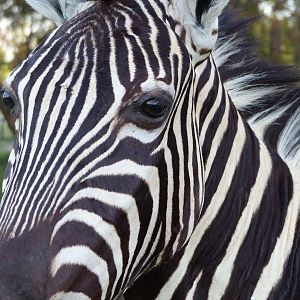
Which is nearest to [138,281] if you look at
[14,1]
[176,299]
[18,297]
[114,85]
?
[176,299]

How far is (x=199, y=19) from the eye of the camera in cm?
284

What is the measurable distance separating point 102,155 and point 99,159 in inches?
0.8

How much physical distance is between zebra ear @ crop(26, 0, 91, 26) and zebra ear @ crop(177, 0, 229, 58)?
20.7 inches

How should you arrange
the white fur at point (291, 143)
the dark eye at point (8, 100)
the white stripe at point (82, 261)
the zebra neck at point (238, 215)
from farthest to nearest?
the white fur at point (291, 143)
the zebra neck at point (238, 215)
the dark eye at point (8, 100)
the white stripe at point (82, 261)

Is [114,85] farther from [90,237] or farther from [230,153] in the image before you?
[230,153]

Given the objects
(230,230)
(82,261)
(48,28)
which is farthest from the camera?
(48,28)

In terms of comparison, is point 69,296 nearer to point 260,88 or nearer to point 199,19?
point 199,19

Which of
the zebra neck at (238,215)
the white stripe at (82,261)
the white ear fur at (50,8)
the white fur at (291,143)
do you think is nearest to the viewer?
the white stripe at (82,261)

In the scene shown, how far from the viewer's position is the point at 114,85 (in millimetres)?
2482

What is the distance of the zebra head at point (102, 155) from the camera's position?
235cm

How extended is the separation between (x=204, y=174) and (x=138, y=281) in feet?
1.94

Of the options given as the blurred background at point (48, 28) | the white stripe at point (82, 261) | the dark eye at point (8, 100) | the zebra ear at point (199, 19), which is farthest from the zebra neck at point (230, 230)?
the blurred background at point (48, 28)

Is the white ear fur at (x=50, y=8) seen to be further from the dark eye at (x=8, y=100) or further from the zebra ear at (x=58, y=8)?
the dark eye at (x=8, y=100)

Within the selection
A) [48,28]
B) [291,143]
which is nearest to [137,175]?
[291,143]
